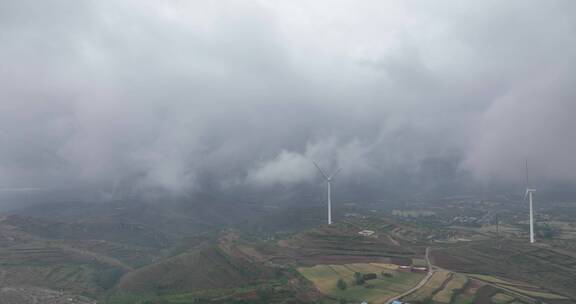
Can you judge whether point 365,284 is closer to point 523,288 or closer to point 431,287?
point 431,287

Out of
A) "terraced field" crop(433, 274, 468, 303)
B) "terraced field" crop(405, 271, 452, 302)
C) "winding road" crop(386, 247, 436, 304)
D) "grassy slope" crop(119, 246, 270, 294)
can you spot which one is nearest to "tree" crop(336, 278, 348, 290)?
"winding road" crop(386, 247, 436, 304)

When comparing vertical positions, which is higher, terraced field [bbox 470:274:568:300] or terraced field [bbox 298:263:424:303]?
terraced field [bbox 298:263:424:303]

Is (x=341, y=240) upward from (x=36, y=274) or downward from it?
upward

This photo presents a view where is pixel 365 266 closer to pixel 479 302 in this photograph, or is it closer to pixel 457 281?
pixel 457 281

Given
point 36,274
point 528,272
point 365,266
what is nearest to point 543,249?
point 528,272

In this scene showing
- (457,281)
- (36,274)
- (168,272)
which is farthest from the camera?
(36,274)

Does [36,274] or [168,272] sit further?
[36,274]

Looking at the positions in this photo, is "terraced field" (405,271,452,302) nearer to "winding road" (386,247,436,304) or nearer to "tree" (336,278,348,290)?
"winding road" (386,247,436,304)

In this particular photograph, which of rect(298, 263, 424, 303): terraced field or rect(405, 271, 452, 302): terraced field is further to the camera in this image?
rect(298, 263, 424, 303): terraced field

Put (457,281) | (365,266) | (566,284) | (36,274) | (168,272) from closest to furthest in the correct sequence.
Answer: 1. (457,281)
2. (566,284)
3. (365,266)
4. (168,272)
5. (36,274)
